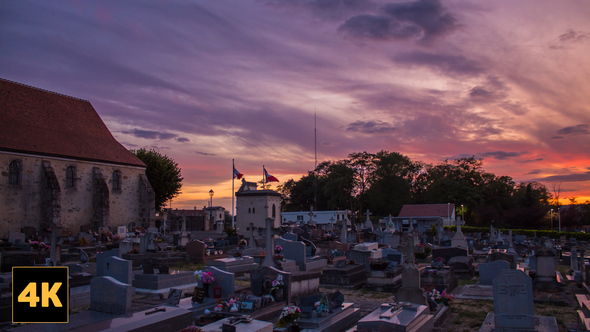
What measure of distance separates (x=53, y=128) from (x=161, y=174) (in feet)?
39.2

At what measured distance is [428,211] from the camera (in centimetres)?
5694

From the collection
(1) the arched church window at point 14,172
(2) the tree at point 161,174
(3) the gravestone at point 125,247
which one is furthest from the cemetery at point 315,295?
(2) the tree at point 161,174

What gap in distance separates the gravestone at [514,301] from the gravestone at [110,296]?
6686 millimetres

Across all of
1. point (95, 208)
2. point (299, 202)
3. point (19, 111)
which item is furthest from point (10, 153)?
point (299, 202)

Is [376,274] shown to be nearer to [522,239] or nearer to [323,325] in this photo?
[323,325]

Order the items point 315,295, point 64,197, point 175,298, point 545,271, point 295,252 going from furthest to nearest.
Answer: point 64,197, point 295,252, point 545,271, point 175,298, point 315,295

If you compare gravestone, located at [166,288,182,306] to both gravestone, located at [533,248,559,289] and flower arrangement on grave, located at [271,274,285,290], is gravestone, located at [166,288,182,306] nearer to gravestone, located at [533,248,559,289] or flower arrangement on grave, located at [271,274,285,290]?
flower arrangement on grave, located at [271,274,285,290]

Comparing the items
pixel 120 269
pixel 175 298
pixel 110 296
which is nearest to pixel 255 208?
pixel 120 269

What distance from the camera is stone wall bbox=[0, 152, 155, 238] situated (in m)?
25.6

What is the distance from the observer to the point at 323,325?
7.61m

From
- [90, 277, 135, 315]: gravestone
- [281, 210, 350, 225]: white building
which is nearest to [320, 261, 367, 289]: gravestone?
[90, 277, 135, 315]: gravestone

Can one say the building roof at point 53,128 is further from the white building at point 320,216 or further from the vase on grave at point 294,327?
the white building at point 320,216

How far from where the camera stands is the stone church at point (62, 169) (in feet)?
85.6

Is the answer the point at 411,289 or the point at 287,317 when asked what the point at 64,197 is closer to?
the point at 287,317
